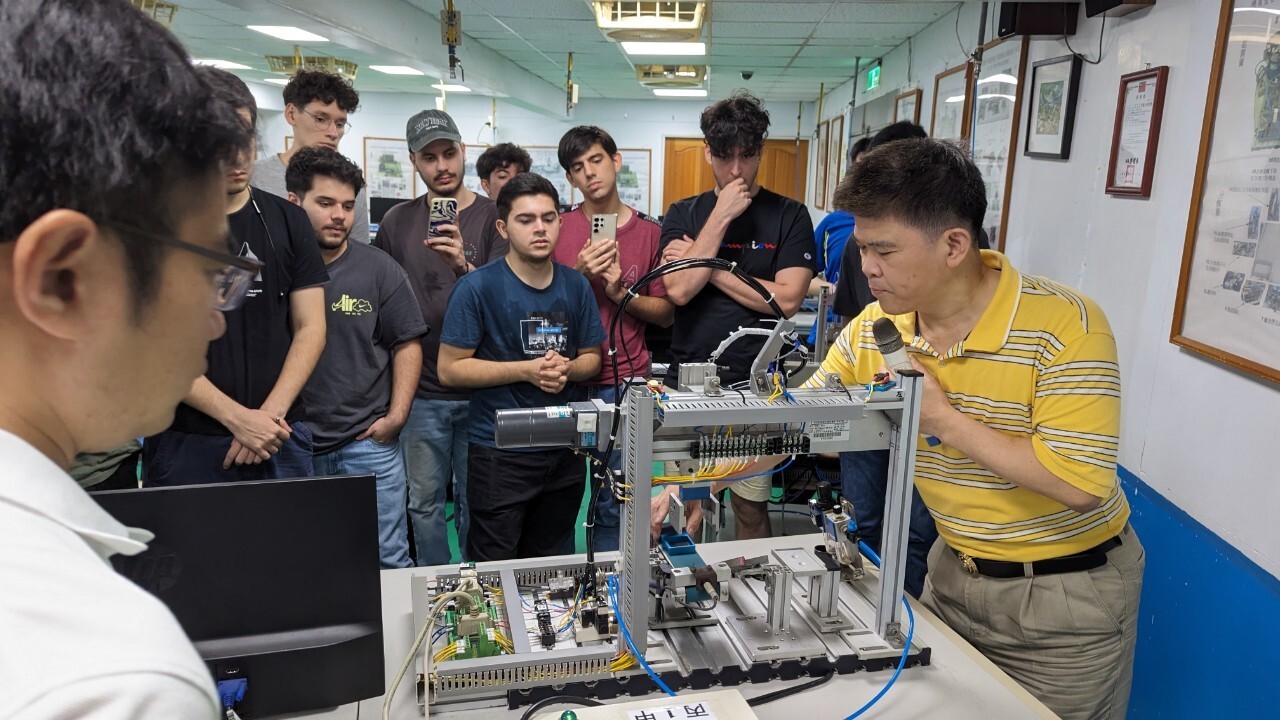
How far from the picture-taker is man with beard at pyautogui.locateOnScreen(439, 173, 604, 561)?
2074 millimetres

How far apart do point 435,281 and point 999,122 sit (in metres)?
2.57

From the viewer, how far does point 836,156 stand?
8016 mm

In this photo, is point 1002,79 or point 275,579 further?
point 1002,79

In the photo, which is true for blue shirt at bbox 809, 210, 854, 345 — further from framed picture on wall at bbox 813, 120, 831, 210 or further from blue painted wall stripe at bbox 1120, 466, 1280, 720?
framed picture on wall at bbox 813, 120, 831, 210

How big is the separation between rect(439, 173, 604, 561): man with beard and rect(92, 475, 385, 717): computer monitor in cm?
100

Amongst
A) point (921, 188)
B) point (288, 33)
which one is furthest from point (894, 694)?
point (288, 33)

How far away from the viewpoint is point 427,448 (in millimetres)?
2484

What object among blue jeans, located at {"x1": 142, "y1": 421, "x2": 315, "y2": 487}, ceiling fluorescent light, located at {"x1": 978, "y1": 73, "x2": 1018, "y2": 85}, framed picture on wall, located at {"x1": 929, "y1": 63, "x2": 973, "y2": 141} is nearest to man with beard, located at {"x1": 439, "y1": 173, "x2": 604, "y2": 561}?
blue jeans, located at {"x1": 142, "y1": 421, "x2": 315, "y2": 487}

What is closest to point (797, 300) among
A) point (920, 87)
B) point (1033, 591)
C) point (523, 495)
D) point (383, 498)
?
point (523, 495)

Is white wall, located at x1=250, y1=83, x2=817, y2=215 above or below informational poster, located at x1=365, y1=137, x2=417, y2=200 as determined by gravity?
above

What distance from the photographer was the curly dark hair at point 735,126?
91.4 inches

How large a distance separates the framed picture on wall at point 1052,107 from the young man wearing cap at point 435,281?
204 cm

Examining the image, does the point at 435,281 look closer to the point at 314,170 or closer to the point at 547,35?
the point at 314,170

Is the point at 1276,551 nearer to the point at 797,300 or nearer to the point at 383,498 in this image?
the point at 797,300
